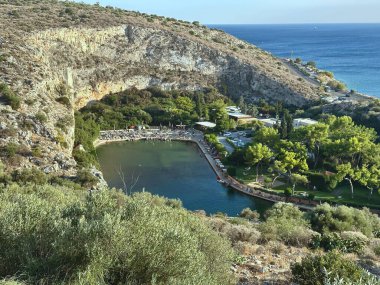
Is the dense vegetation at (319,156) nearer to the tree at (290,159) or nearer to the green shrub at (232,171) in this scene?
the tree at (290,159)

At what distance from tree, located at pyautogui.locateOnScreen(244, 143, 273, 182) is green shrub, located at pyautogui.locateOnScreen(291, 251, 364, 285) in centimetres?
2564

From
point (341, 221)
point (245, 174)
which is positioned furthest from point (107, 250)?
point (245, 174)

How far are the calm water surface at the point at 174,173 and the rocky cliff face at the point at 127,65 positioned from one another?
20.9 feet

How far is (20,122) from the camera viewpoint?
1292 inches

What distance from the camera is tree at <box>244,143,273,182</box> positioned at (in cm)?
3622

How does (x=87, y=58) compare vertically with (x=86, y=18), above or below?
below

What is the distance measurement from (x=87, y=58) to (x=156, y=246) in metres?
54.2

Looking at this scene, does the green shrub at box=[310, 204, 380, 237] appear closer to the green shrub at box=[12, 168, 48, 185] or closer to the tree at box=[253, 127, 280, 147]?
the green shrub at box=[12, 168, 48, 185]

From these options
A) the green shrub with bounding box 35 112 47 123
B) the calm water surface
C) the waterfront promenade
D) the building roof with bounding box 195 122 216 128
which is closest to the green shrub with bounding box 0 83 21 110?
the green shrub with bounding box 35 112 47 123

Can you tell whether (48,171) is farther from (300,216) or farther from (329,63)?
(329,63)

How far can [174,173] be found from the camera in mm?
38875

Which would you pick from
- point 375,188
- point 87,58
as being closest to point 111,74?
point 87,58

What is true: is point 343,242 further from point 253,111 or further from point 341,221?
point 253,111

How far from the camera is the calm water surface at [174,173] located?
106 ft
